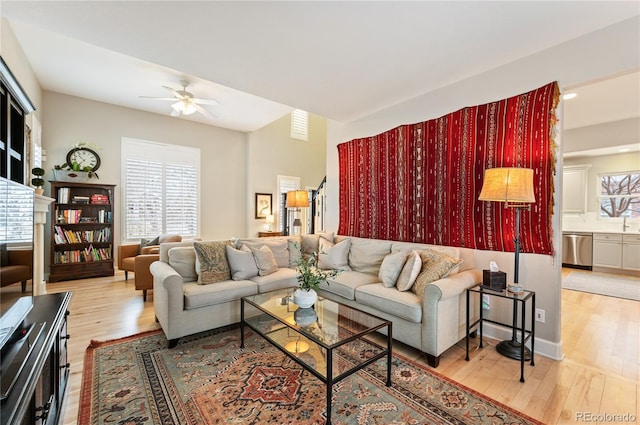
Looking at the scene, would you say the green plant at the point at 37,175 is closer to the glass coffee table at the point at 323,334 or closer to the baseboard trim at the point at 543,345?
the glass coffee table at the point at 323,334

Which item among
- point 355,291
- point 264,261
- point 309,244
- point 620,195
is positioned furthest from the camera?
point 620,195

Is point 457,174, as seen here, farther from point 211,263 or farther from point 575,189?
point 575,189

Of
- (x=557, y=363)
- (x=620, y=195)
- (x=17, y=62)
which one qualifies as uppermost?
(x=17, y=62)

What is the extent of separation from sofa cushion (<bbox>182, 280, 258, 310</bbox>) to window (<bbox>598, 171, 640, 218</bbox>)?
7.24 metres

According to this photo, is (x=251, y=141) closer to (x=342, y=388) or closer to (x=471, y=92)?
(x=471, y=92)

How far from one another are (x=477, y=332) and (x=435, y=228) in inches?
45.3

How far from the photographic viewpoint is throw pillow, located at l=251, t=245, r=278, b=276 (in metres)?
3.29

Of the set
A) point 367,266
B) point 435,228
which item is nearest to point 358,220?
point 367,266

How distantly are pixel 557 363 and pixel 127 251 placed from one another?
6.13 metres

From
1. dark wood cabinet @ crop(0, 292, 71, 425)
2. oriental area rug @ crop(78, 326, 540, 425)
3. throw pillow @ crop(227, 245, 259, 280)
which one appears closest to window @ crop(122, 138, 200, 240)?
throw pillow @ crop(227, 245, 259, 280)

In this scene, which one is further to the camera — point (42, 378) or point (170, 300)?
point (170, 300)

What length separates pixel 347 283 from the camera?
303 centimetres

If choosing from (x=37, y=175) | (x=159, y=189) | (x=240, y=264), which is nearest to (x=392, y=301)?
(x=240, y=264)

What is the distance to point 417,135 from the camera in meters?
3.46
